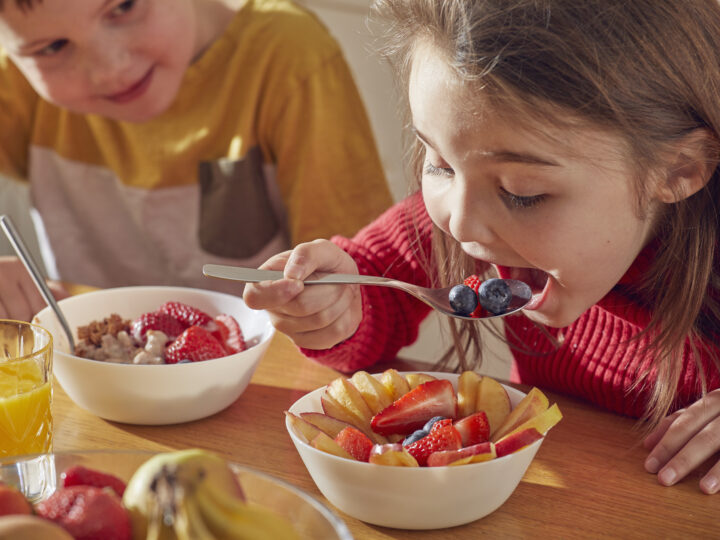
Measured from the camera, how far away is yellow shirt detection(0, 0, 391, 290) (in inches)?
67.0

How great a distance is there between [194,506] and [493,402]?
1.38 feet

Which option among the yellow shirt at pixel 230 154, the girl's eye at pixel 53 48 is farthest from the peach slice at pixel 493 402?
the girl's eye at pixel 53 48

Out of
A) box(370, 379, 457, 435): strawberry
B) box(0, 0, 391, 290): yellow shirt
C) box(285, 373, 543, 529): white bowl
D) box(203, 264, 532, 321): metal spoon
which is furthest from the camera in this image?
box(0, 0, 391, 290): yellow shirt

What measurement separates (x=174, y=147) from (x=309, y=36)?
37 cm

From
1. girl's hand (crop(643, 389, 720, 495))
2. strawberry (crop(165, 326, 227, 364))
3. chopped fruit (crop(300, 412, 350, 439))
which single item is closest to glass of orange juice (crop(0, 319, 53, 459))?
strawberry (crop(165, 326, 227, 364))

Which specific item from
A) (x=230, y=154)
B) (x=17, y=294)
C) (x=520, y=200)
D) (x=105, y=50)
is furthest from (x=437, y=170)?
(x=230, y=154)

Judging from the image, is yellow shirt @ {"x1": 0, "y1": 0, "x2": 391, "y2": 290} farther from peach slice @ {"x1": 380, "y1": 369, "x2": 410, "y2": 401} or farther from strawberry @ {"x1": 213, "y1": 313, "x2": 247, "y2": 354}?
peach slice @ {"x1": 380, "y1": 369, "x2": 410, "y2": 401}

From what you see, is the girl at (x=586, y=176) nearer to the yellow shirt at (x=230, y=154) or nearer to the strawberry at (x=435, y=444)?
the strawberry at (x=435, y=444)

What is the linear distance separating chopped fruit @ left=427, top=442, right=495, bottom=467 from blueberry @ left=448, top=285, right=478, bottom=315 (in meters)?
0.22

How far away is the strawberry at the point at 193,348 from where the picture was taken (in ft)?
3.02

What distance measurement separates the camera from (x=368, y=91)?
93.9 inches

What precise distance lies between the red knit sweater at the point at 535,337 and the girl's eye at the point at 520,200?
230 millimetres

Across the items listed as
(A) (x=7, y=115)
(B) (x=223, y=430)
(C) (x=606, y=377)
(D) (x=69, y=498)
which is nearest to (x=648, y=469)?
(C) (x=606, y=377)

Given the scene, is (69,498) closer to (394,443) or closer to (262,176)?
(394,443)
